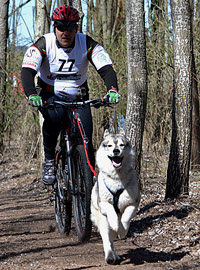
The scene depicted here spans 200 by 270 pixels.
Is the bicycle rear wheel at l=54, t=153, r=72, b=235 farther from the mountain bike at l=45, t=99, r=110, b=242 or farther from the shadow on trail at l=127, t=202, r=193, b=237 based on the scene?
the shadow on trail at l=127, t=202, r=193, b=237

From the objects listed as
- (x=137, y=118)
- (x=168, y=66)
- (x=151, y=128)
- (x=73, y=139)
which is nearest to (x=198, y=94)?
(x=168, y=66)

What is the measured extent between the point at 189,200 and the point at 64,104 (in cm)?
220

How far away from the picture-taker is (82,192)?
4352 mm

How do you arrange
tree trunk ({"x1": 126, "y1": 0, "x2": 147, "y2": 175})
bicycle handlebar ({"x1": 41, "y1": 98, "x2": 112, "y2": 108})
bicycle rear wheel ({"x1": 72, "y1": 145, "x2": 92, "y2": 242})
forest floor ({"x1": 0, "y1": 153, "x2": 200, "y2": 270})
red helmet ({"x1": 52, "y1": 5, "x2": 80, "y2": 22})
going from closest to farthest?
forest floor ({"x1": 0, "y1": 153, "x2": 200, "y2": 270}), bicycle rear wheel ({"x1": 72, "y1": 145, "x2": 92, "y2": 242}), bicycle handlebar ({"x1": 41, "y1": 98, "x2": 112, "y2": 108}), red helmet ({"x1": 52, "y1": 5, "x2": 80, "y2": 22}), tree trunk ({"x1": 126, "y1": 0, "x2": 147, "y2": 175})

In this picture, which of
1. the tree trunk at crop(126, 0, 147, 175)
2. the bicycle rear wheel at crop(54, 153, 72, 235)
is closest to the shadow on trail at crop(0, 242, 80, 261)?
the bicycle rear wheel at crop(54, 153, 72, 235)

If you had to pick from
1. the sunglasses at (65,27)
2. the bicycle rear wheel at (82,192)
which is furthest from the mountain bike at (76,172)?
the sunglasses at (65,27)

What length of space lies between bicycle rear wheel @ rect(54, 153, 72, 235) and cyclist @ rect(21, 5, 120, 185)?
18.4 inches

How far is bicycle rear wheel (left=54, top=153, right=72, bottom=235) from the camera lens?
4805mm

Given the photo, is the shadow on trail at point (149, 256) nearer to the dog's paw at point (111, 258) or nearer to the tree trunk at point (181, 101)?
the dog's paw at point (111, 258)

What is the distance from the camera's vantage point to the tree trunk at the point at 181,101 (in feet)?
18.3

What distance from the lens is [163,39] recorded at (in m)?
8.98

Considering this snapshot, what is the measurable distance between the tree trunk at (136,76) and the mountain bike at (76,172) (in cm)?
133

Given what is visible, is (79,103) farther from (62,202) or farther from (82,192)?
(62,202)

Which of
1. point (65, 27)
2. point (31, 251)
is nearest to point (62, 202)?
point (31, 251)
